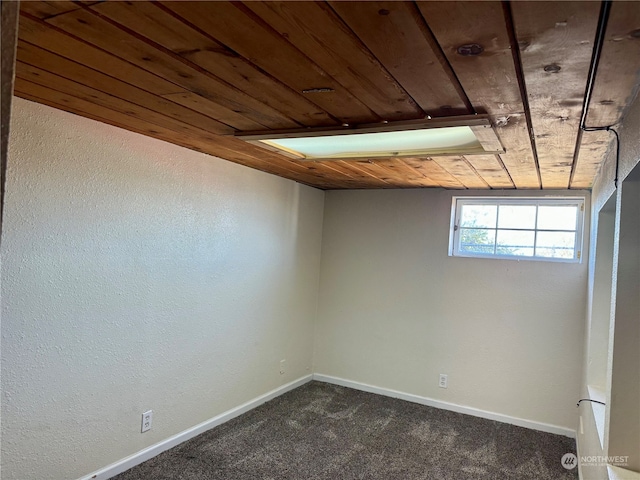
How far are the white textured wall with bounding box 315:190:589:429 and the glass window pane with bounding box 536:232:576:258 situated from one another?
0.12 m

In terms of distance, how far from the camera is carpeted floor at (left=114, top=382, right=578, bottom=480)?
2.67 m

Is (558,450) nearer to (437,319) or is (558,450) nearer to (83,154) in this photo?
(437,319)

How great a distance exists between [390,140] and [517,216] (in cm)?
198

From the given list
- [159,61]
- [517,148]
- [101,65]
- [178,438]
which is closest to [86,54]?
[101,65]

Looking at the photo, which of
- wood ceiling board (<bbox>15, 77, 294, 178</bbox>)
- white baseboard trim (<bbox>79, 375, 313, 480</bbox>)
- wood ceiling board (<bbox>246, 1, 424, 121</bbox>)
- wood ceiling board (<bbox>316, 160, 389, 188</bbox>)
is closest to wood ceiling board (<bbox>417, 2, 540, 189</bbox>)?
wood ceiling board (<bbox>246, 1, 424, 121</bbox>)

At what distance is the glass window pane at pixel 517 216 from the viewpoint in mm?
3677

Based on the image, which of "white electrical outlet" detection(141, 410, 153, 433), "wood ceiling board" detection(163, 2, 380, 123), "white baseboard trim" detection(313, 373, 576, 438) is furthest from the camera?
"white baseboard trim" detection(313, 373, 576, 438)

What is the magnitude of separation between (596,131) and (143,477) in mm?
2926

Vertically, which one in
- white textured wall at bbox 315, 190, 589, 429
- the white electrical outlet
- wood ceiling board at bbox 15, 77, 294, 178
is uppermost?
wood ceiling board at bbox 15, 77, 294, 178

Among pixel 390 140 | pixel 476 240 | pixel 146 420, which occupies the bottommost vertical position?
pixel 146 420

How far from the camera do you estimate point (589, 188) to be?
11.1 ft

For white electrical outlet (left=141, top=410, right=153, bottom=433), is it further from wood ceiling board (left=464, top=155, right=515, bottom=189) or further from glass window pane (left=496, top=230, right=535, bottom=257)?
glass window pane (left=496, top=230, right=535, bottom=257)

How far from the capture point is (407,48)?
117 cm

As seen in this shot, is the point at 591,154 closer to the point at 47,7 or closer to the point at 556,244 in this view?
the point at 556,244
